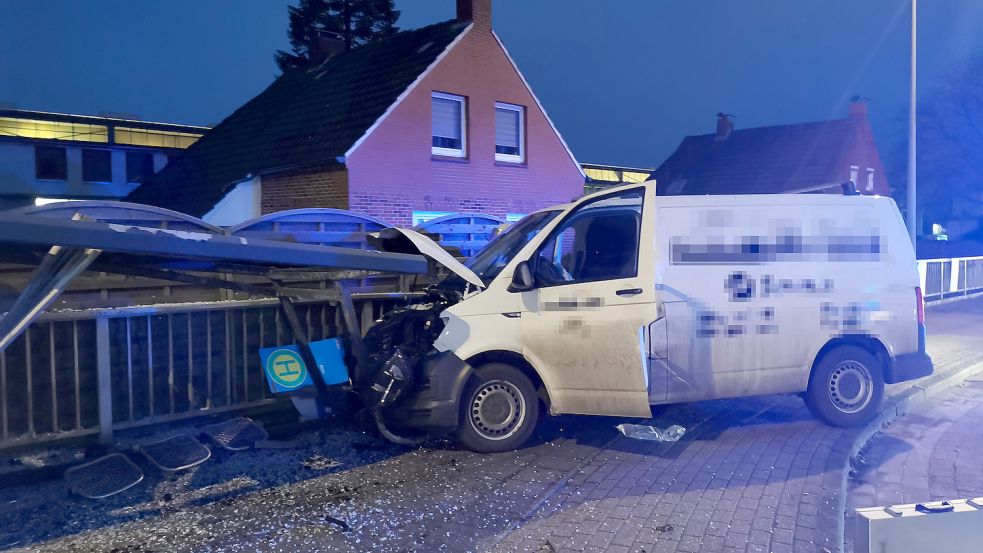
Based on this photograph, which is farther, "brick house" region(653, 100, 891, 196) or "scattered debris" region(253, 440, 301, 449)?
"brick house" region(653, 100, 891, 196)

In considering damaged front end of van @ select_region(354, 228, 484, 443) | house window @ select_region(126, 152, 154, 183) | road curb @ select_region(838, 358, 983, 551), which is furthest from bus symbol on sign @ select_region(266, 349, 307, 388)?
house window @ select_region(126, 152, 154, 183)

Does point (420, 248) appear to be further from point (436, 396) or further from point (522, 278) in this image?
point (436, 396)

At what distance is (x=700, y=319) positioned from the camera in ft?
24.2

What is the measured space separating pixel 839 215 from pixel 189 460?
620cm

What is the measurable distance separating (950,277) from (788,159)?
68.0ft

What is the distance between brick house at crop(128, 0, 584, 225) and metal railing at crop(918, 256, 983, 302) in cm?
917

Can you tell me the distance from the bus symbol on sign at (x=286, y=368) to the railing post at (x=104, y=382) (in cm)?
136

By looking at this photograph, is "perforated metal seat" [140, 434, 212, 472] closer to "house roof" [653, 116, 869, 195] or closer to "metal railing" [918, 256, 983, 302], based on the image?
"metal railing" [918, 256, 983, 302]

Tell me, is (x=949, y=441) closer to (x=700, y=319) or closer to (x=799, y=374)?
(x=799, y=374)

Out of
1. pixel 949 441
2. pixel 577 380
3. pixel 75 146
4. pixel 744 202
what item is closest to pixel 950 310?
pixel 949 441

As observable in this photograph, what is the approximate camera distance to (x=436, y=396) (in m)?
6.79

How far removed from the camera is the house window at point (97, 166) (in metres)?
35.5

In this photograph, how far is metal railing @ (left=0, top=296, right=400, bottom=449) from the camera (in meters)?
6.46

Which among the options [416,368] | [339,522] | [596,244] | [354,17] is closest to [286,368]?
[416,368]
